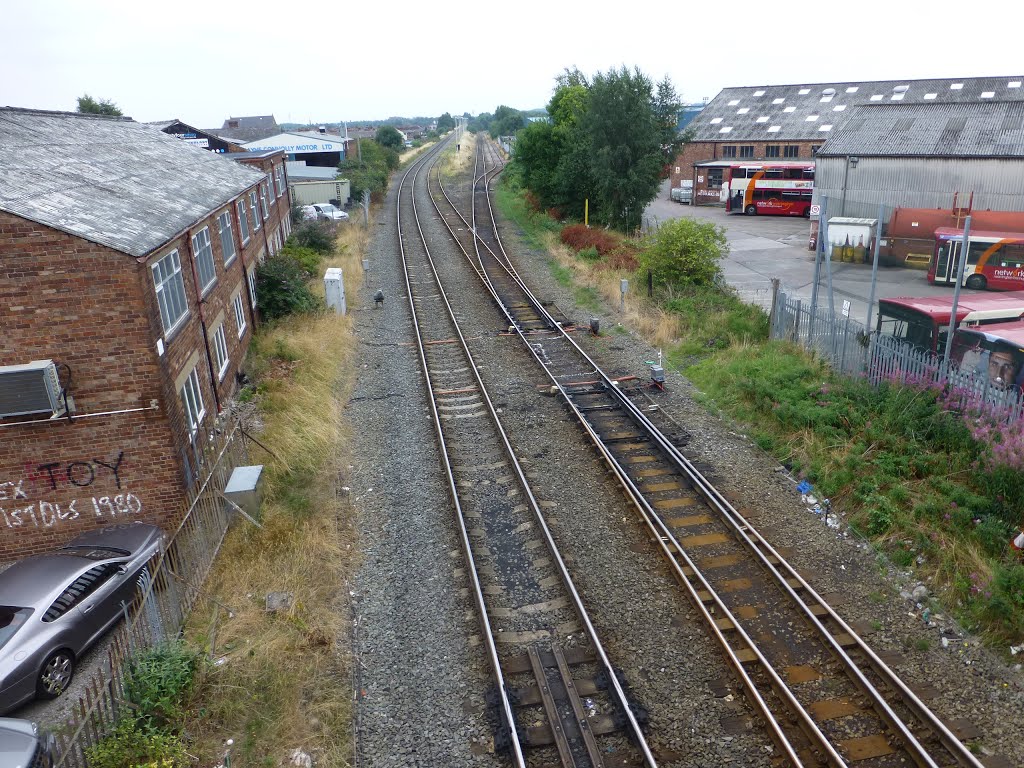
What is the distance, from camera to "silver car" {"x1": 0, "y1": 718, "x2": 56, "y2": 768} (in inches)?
245

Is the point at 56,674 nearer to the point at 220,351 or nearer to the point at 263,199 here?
the point at 220,351

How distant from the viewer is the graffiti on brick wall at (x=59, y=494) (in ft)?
34.6

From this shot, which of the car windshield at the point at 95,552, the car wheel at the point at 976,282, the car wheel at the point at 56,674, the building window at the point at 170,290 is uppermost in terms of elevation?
the building window at the point at 170,290

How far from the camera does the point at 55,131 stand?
15820mm

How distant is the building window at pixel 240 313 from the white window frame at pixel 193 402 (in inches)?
189

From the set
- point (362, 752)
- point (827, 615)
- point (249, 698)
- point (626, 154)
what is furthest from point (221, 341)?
point (626, 154)

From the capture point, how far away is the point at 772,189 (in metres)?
43.6

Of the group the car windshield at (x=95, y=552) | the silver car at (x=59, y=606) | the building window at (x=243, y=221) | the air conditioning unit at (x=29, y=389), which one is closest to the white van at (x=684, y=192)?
the building window at (x=243, y=221)

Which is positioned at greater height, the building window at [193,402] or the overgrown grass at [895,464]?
the building window at [193,402]

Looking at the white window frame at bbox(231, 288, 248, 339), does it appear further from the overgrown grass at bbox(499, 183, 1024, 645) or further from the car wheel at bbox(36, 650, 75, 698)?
the overgrown grass at bbox(499, 183, 1024, 645)

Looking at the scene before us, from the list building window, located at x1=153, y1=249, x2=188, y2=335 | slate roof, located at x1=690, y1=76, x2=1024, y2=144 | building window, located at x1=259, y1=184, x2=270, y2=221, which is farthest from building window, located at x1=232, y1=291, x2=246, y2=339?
slate roof, located at x1=690, y1=76, x2=1024, y2=144

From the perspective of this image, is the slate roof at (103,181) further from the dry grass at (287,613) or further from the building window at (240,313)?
the dry grass at (287,613)

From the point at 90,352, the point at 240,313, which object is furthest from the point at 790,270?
the point at 90,352

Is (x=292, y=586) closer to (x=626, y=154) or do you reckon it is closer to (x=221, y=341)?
(x=221, y=341)
